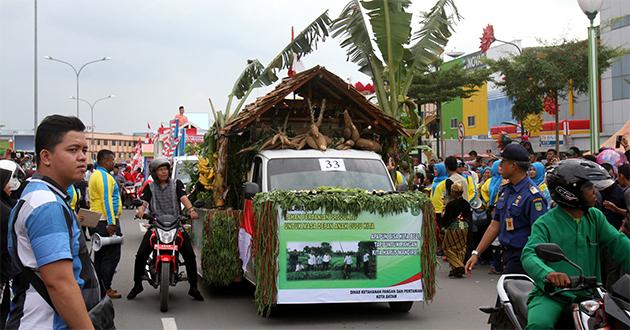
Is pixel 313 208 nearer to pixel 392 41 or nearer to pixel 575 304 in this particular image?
pixel 575 304

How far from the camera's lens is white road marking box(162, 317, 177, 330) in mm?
7910

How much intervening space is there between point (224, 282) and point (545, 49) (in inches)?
1185

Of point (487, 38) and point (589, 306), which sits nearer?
point (589, 306)

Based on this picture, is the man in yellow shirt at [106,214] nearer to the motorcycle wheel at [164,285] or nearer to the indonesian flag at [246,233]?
the motorcycle wheel at [164,285]

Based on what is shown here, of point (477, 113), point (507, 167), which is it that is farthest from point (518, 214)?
point (477, 113)

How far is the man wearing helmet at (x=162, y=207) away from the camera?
30.6ft

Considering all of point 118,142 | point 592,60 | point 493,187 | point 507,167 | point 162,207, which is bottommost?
point 162,207

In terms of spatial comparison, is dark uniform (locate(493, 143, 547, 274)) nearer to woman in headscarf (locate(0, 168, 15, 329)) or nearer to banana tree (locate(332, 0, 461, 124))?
woman in headscarf (locate(0, 168, 15, 329))

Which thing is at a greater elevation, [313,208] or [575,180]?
[575,180]

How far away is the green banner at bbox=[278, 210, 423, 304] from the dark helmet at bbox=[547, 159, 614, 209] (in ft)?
12.2

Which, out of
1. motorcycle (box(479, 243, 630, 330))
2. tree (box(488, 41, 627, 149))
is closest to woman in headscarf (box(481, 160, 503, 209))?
motorcycle (box(479, 243, 630, 330))

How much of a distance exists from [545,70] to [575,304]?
32.9 m

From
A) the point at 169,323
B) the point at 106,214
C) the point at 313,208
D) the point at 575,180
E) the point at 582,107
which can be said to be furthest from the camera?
the point at 582,107

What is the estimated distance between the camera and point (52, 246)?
9.64ft
